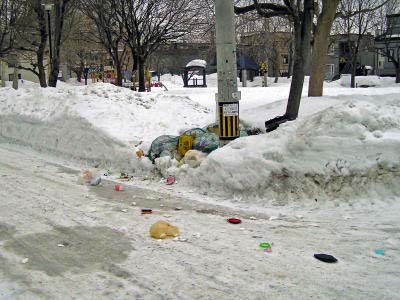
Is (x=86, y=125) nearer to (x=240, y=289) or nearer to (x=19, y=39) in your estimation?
(x=240, y=289)

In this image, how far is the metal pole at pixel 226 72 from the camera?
773 cm

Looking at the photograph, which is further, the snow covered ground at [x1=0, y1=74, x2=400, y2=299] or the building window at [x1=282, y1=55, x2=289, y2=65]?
the building window at [x1=282, y1=55, x2=289, y2=65]

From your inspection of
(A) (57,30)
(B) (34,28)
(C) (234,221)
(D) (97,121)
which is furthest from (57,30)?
(C) (234,221)

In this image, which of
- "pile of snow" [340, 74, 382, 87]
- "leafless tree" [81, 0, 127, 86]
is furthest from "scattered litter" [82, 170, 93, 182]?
"pile of snow" [340, 74, 382, 87]

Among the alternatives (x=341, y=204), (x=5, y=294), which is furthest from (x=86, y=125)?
(x=5, y=294)

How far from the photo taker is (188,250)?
15.4 ft

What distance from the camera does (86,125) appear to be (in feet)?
34.0

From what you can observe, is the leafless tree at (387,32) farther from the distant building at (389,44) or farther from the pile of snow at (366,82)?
the pile of snow at (366,82)

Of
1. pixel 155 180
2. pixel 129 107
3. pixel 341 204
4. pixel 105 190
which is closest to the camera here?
pixel 341 204

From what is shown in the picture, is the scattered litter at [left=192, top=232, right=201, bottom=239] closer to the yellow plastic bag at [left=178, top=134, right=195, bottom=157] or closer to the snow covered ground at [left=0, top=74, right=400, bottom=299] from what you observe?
the snow covered ground at [left=0, top=74, right=400, bottom=299]

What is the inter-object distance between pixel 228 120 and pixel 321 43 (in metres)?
7.78

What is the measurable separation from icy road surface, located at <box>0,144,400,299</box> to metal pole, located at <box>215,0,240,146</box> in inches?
68.3

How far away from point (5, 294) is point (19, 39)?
906 inches

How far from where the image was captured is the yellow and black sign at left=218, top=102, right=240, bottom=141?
798 centimetres
